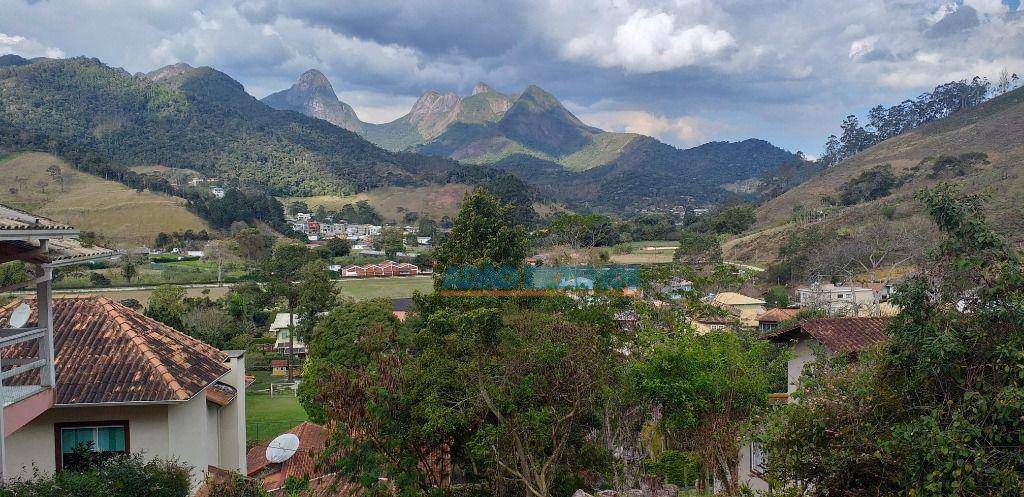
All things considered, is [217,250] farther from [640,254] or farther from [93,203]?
[640,254]

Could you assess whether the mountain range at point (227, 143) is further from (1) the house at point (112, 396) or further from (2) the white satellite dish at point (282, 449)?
(1) the house at point (112, 396)

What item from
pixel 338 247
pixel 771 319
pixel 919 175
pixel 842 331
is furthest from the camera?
pixel 338 247

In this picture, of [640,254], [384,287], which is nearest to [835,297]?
[640,254]

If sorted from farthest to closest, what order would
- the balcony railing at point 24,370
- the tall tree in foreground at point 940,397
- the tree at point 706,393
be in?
1. the tree at point 706,393
2. the balcony railing at point 24,370
3. the tall tree in foreground at point 940,397

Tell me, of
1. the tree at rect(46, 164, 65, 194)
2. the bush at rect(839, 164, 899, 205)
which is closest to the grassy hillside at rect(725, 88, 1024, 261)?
the bush at rect(839, 164, 899, 205)

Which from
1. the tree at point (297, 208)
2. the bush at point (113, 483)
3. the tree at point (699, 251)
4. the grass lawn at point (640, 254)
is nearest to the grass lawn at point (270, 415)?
the bush at point (113, 483)

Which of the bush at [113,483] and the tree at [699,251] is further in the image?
the tree at [699,251]

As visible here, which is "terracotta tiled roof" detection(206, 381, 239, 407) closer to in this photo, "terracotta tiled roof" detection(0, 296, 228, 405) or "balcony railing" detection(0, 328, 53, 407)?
"terracotta tiled roof" detection(0, 296, 228, 405)
